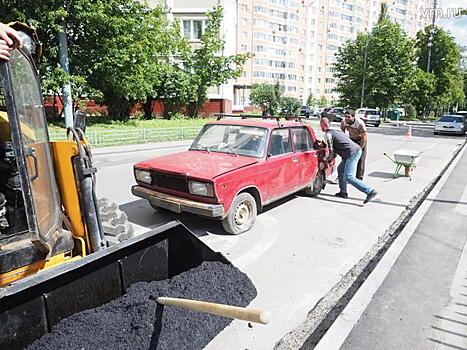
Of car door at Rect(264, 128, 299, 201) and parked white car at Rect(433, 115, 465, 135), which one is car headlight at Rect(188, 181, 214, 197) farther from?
parked white car at Rect(433, 115, 465, 135)

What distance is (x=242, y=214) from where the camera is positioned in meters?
5.52

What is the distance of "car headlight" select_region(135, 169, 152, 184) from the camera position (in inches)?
224

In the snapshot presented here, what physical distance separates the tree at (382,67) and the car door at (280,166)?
41.2 metres

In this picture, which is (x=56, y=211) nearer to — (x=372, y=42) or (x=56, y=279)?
(x=56, y=279)

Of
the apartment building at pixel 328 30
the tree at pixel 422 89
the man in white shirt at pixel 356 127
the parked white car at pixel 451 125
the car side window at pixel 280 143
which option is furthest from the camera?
the apartment building at pixel 328 30

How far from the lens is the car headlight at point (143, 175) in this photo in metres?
5.68

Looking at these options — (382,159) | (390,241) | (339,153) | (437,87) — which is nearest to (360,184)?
(339,153)

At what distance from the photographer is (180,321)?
2.60m

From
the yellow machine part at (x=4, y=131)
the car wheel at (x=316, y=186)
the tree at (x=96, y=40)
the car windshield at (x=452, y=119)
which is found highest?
the tree at (x=96, y=40)

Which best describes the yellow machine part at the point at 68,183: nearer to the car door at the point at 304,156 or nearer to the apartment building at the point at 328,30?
the car door at the point at 304,156

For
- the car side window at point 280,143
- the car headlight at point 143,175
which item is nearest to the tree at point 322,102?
the car side window at point 280,143

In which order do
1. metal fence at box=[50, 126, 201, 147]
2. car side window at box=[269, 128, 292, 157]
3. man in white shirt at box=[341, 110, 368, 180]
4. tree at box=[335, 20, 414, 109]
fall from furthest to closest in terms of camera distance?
tree at box=[335, 20, 414, 109], metal fence at box=[50, 126, 201, 147], man in white shirt at box=[341, 110, 368, 180], car side window at box=[269, 128, 292, 157]

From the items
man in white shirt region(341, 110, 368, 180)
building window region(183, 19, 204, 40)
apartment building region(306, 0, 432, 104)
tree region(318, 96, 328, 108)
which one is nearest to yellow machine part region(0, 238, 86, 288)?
man in white shirt region(341, 110, 368, 180)

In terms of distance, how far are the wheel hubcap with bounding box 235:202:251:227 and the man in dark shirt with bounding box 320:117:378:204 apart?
3021 millimetres
